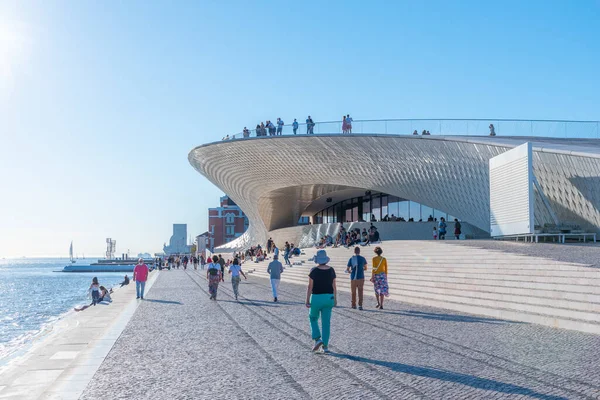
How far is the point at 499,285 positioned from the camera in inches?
520

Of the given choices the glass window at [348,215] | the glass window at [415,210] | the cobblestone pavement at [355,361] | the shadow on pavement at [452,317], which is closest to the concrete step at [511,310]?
the cobblestone pavement at [355,361]

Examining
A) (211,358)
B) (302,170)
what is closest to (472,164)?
(302,170)

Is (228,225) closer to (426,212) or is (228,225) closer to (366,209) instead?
(366,209)

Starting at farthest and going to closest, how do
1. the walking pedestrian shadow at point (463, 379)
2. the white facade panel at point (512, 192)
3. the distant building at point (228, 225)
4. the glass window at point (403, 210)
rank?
the distant building at point (228, 225) < the glass window at point (403, 210) < the white facade panel at point (512, 192) < the walking pedestrian shadow at point (463, 379)

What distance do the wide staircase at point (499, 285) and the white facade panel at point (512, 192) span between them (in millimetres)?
2384

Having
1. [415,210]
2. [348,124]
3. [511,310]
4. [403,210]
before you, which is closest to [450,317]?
[511,310]

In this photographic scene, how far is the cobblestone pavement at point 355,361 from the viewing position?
566 centimetres

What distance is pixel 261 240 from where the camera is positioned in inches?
2360

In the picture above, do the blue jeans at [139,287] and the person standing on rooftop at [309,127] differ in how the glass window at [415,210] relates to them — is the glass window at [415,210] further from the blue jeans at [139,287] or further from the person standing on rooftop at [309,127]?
the blue jeans at [139,287]

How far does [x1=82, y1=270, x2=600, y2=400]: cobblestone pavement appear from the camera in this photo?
5656 mm

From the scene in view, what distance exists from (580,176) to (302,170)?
870 inches

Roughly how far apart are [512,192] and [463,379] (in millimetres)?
16979

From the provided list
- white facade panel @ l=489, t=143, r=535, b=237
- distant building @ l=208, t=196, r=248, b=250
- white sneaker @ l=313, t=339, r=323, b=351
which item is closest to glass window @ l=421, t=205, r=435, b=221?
white facade panel @ l=489, t=143, r=535, b=237

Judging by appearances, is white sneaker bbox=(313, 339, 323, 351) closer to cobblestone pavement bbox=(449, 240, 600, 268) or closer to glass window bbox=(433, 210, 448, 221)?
cobblestone pavement bbox=(449, 240, 600, 268)
